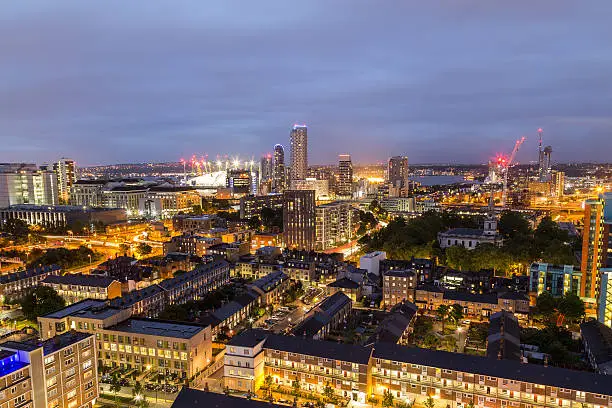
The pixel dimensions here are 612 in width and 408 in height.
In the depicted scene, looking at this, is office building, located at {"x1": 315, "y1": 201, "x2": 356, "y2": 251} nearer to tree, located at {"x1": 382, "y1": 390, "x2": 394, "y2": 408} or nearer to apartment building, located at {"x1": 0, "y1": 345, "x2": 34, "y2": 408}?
tree, located at {"x1": 382, "y1": 390, "x2": 394, "y2": 408}

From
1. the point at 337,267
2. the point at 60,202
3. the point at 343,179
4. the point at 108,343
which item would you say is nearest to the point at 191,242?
the point at 337,267

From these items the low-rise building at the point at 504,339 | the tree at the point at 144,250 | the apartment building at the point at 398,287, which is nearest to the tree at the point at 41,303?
A: the tree at the point at 144,250

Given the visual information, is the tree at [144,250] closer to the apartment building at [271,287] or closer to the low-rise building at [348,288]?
the apartment building at [271,287]

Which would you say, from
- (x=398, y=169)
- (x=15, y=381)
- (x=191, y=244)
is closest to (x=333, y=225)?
(x=191, y=244)

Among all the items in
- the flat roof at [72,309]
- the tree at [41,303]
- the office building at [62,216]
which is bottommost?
the tree at [41,303]

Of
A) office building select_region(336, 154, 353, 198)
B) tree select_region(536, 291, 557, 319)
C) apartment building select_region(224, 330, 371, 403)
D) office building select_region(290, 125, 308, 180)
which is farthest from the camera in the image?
office building select_region(290, 125, 308, 180)

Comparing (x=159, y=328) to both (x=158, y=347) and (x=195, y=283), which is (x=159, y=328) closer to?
(x=158, y=347)

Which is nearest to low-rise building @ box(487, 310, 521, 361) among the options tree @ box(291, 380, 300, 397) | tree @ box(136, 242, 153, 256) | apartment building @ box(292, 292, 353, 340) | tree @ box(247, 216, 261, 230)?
apartment building @ box(292, 292, 353, 340)
